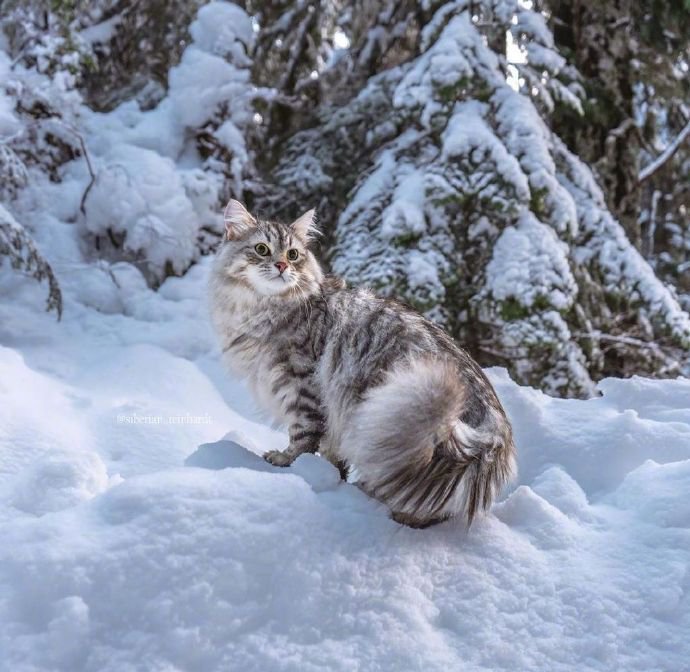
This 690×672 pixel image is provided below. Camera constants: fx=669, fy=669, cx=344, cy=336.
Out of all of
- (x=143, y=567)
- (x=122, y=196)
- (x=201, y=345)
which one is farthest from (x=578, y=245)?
(x=143, y=567)

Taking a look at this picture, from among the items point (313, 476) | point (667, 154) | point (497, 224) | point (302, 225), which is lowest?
point (313, 476)

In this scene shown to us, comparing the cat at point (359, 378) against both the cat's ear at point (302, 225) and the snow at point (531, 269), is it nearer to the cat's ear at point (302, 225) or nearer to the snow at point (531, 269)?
the cat's ear at point (302, 225)

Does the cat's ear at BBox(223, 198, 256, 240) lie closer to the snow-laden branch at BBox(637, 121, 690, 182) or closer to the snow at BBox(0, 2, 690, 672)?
the snow at BBox(0, 2, 690, 672)

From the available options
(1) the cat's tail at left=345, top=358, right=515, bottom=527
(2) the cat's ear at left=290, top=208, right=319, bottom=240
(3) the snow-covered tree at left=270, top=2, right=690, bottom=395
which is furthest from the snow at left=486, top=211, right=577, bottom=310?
(1) the cat's tail at left=345, top=358, right=515, bottom=527

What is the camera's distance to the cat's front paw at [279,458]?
102 inches

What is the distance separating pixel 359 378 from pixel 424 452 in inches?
25.5

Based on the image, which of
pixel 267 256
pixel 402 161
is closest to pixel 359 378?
pixel 267 256

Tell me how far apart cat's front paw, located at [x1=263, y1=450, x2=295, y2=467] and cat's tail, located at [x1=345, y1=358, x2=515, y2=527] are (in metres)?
0.57

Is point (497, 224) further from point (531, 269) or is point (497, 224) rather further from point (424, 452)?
point (424, 452)

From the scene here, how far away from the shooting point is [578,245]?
5309 millimetres

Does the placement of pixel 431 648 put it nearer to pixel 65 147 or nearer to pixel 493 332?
pixel 493 332

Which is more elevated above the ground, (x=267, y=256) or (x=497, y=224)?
(x=497, y=224)

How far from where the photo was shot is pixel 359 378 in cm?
251

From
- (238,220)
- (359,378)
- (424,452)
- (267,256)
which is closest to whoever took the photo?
(424,452)
